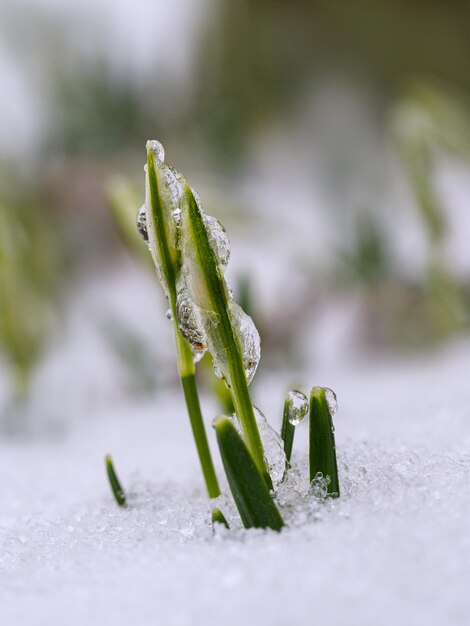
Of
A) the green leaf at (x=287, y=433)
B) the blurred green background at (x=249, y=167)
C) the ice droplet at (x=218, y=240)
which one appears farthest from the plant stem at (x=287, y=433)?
the blurred green background at (x=249, y=167)

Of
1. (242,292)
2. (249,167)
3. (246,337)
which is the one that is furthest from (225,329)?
(249,167)

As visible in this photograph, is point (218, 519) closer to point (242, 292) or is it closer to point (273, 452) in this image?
point (273, 452)

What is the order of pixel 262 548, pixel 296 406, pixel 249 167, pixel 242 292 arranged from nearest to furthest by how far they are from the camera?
1. pixel 262 548
2. pixel 296 406
3. pixel 242 292
4. pixel 249 167

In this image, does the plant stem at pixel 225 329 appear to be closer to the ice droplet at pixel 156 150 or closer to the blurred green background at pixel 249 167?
the ice droplet at pixel 156 150

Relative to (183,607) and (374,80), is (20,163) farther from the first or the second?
(183,607)

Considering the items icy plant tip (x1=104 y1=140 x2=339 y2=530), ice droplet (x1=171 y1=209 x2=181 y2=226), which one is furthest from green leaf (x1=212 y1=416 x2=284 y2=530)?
ice droplet (x1=171 y1=209 x2=181 y2=226)

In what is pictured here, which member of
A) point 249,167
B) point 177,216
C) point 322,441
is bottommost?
point 249,167
